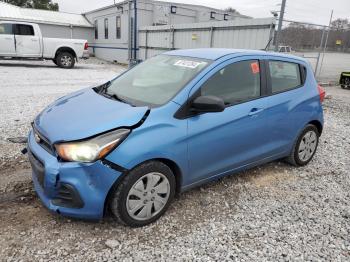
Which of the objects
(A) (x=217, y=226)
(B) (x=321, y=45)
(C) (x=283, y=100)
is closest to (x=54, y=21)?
(B) (x=321, y=45)

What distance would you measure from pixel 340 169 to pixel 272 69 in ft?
6.44

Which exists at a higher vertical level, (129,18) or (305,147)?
(129,18)

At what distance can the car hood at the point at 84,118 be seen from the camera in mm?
2693

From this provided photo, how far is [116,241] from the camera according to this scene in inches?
109

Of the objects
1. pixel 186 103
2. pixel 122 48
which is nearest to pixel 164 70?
pixel 186 103

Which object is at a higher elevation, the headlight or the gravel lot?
the headlight

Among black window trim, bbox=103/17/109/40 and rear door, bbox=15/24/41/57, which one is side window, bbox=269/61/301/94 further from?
black window trim, bbox=103/17/109/40

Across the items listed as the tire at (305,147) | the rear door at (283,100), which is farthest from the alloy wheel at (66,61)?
the tire at (305,147)

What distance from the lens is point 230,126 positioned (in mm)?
3322

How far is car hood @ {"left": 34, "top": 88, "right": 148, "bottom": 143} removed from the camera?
2.69m

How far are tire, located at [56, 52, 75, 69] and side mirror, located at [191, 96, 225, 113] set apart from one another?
14466 mm

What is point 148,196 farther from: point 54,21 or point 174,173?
point 54,21

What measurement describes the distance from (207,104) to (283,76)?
163 cm

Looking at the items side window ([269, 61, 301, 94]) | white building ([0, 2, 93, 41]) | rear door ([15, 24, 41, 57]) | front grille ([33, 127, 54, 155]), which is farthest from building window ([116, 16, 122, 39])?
front grille ([33, 127, 54, 155])
